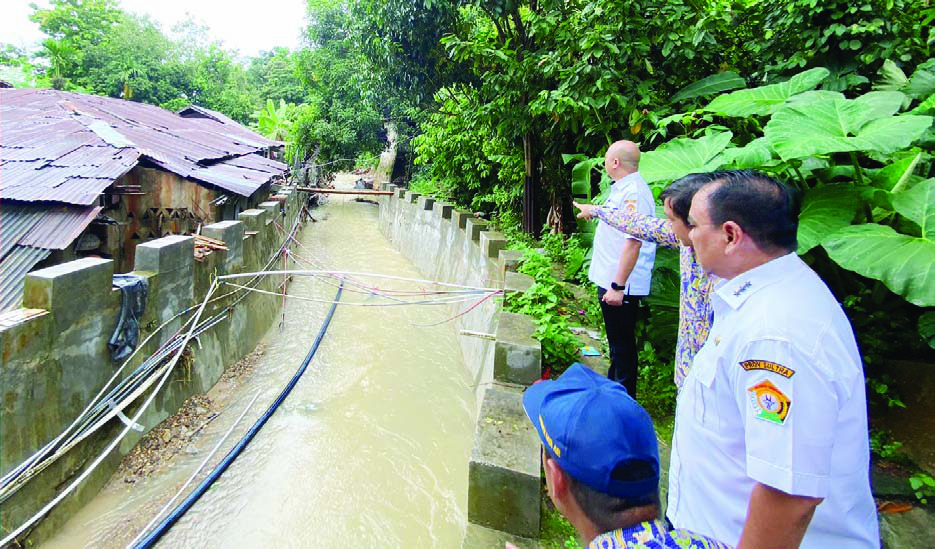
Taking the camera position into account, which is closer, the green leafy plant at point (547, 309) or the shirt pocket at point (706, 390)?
the shirt pocket at point (706, 390)

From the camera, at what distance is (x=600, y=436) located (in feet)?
3.29

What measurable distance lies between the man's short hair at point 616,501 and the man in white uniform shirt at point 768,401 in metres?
0.30

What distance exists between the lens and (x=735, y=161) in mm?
3037

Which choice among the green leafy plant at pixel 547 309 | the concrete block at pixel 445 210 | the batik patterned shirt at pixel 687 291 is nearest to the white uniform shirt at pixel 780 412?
the batik patterned shirt at pixel 687 291

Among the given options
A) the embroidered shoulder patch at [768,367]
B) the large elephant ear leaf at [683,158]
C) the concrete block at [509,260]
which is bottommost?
the concrete block at [509,260]

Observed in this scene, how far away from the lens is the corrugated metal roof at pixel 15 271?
415 cm

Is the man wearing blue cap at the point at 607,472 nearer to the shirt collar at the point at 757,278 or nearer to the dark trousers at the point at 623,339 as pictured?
the shirt collar at the point at 757,278

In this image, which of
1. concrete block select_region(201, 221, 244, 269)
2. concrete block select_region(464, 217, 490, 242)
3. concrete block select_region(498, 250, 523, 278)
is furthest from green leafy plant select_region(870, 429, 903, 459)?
concrete block select_region(201, 221, 244, 269)

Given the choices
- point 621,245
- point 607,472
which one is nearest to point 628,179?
point 621,245

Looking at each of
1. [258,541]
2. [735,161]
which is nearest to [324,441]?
[258,541]

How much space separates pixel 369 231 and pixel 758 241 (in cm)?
1710

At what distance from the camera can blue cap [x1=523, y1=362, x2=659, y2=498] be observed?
0.99 m

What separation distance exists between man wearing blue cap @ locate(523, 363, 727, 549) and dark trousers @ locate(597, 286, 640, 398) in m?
2.09

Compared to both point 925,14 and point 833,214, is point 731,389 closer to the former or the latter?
point 833,214
